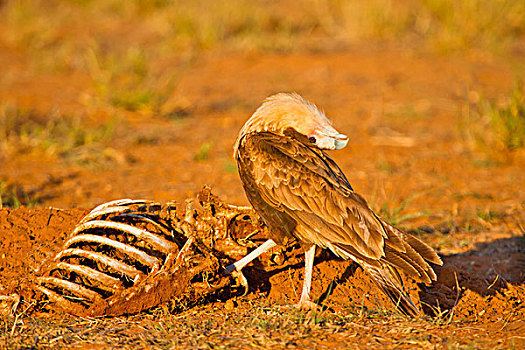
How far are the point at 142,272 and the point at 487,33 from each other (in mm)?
10522

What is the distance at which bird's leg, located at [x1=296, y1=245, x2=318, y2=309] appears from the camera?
3555 mm

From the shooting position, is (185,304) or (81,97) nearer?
(185,304)

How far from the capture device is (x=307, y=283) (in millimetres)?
3666

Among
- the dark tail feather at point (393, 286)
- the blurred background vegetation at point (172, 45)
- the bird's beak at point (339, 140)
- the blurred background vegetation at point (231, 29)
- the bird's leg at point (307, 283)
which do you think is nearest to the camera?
the dark tail feather at point (393, 286)

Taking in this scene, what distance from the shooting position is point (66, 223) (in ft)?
13.2

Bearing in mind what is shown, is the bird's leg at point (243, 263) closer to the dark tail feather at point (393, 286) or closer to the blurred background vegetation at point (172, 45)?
the dark tail feather at point (393, 286)

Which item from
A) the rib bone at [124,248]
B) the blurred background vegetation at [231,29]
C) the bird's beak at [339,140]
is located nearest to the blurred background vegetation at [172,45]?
the blurred background vegetation at [231,29]

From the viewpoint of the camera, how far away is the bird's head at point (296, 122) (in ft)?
12.8

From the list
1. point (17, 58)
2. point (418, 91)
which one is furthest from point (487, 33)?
point (17, 58)

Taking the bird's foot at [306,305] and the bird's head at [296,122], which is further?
the bird's head at [296,122]

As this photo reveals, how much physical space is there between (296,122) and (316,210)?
0.62 meters

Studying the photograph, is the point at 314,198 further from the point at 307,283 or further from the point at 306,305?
the point at 306,305

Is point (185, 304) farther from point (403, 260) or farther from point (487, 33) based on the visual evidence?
point (487, 33)

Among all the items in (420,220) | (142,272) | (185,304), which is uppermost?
(142,272)
